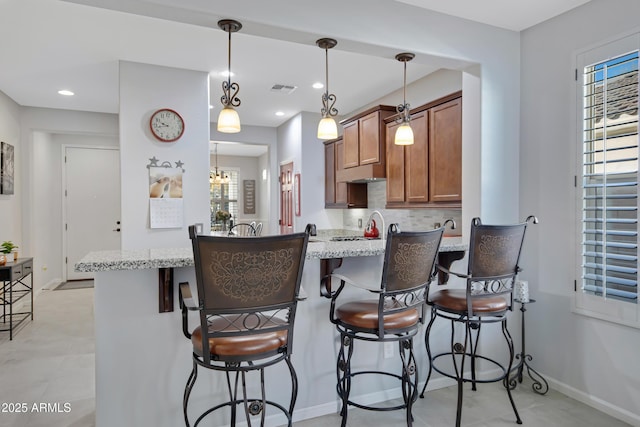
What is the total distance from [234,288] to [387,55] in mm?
1941

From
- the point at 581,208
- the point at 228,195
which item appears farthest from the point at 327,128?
the point at 228,195

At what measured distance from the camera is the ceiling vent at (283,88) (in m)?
4.37

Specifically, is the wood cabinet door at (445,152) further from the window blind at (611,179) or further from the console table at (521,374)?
the console table at (521,374)

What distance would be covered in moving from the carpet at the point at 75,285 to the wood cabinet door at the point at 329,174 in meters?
4.11

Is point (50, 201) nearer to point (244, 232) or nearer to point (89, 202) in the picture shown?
point (89, 202)

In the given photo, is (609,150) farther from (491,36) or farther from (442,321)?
(442,321)

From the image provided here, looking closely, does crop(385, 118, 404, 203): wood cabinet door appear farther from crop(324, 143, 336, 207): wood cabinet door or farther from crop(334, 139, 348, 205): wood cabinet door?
crop(324, 143, 336, 207): wood cabinet door

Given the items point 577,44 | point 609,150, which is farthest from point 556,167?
point 577,44

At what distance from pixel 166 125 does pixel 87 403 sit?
2.41m

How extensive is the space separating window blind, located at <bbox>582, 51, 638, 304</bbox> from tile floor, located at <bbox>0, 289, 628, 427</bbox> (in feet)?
2.56

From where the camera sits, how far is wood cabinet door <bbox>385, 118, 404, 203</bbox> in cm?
387

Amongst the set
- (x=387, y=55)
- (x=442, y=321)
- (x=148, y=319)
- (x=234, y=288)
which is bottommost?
(x=442, y=321)

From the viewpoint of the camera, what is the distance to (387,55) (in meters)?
2.60

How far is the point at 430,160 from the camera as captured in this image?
3.45m
